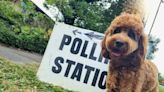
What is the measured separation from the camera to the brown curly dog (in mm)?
3900

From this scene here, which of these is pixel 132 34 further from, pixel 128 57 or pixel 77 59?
pixel 77 59

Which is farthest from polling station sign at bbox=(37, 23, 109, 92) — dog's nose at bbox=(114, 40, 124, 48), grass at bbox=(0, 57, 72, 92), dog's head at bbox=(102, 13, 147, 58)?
dog's nose at bbox=(114, 40, 124, 48)

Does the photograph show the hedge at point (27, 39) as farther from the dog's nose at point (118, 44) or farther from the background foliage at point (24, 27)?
the dog's nose at point (118, 44)

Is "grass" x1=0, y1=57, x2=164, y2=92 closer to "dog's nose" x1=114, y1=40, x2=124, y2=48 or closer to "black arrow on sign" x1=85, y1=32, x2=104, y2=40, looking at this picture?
"black arrow on sign" x1=85, y1=32, x2=104, y2=40

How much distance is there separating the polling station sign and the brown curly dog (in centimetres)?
94

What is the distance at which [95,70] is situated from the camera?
5.32 meters

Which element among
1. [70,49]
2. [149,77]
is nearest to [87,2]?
[70,49]

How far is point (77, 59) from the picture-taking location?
5.29 m

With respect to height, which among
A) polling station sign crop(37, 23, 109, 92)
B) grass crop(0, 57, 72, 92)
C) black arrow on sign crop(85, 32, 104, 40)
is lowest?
grass crop(0, 57, 72, 92)

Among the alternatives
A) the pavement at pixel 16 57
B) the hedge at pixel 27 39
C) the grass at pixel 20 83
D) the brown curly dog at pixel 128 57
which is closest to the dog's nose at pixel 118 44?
the brown curly dog at pixel 128 57

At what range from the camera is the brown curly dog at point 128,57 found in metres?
3.90

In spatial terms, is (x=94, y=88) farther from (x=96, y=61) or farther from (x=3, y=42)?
(x=3, y=42)

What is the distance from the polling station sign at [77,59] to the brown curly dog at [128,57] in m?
0.94

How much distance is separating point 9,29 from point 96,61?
10129mm
